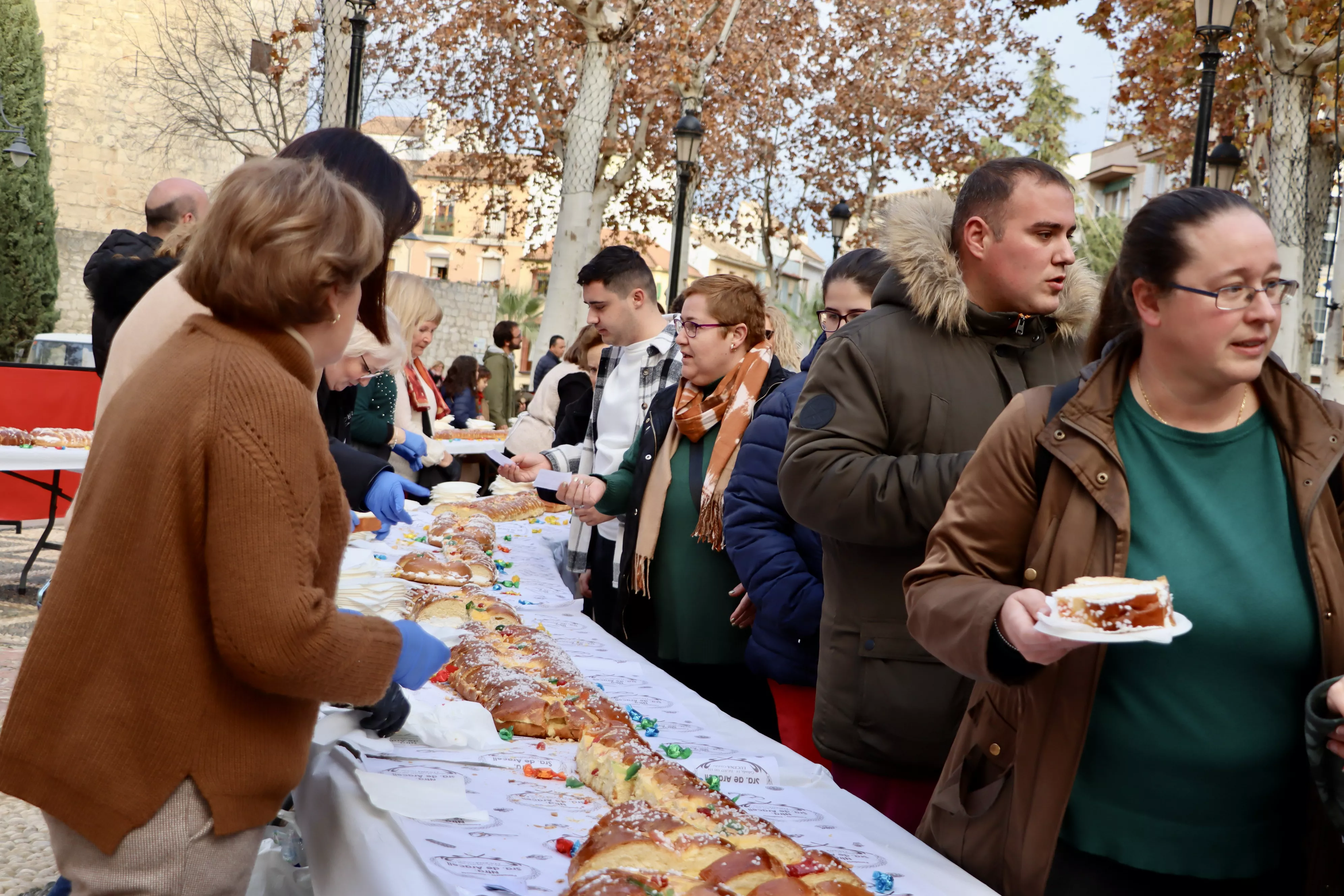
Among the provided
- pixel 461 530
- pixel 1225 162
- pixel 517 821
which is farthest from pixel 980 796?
pixel 1225 162

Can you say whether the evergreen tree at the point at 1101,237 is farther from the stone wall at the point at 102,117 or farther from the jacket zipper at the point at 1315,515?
the jacket zipper at the point at 1315,515

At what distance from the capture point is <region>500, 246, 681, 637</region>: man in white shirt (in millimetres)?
5121

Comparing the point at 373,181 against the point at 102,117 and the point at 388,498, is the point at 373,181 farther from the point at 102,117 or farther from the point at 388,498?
the point at 102,117

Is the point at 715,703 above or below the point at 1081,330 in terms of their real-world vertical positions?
below

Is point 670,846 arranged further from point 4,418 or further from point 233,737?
point 4,418

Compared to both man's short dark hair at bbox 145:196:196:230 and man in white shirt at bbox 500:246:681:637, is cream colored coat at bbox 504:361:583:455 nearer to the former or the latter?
man in white shirt at bbox 500:246:681:637

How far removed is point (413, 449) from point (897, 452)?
3.50m

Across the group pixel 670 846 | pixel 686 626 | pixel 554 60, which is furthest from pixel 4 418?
pixel 554 60

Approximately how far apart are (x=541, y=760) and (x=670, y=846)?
74 cm

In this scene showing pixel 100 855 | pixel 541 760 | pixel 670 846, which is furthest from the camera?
pixel 541 760

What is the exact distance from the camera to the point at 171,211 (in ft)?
19.2

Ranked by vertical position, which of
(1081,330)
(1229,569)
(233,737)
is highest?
(1081,330)

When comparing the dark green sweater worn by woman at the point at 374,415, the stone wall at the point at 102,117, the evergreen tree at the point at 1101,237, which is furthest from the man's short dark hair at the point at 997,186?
the evergreen tree at the point at 1101,237

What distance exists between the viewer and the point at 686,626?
4.06 meters
